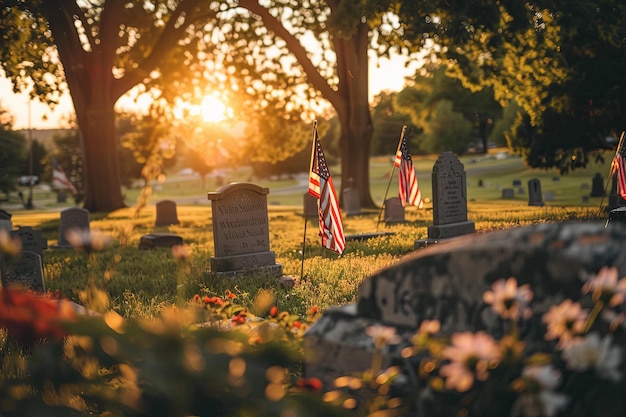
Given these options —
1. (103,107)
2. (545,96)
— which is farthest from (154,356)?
(103,107)

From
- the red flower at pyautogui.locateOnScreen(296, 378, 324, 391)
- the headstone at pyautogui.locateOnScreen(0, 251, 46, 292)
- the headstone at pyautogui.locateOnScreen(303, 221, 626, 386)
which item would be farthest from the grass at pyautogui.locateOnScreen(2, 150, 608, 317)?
the red flower at pyautogui.locateOnScreen(296, 378, 324, 391)

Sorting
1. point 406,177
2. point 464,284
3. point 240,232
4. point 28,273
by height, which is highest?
point 406,177

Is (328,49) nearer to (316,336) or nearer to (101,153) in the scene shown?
(101,153)

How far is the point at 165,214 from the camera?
2469 centimetres

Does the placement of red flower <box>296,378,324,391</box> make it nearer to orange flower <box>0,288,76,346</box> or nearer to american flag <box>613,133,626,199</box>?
orange flower <box>0,288,76,346</box>

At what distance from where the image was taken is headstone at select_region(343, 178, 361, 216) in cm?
2621

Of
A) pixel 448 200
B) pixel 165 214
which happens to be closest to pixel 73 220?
pixel 165 214

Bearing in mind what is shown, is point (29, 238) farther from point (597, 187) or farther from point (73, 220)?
point (597, 187)

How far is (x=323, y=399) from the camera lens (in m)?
2.87

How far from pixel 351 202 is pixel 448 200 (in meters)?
11.6

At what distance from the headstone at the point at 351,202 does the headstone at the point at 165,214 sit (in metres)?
6.41

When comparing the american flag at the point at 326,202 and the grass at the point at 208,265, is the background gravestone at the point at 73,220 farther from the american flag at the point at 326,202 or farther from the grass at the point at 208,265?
the american flag at the point at 326,202

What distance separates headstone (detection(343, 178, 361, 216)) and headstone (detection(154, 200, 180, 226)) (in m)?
6.41

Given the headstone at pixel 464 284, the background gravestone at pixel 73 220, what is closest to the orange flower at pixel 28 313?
the headstone at pixel 464 284
